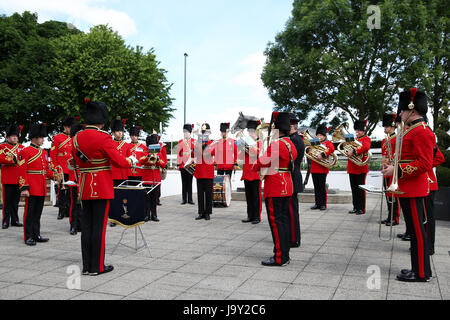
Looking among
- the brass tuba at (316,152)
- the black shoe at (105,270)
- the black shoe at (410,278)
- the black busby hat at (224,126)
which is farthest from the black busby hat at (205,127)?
the black shoe at (410,278)

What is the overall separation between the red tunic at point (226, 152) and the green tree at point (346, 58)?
49.9ft

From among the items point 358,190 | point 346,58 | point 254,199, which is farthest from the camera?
point 346,58

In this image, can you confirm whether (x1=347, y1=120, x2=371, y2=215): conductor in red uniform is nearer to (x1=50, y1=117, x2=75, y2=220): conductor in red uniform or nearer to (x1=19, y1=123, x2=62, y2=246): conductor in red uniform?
(x1=50, y1=117, x2=75, y2=220): conductor in red uniform

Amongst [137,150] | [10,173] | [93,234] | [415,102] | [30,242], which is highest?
[415,102]

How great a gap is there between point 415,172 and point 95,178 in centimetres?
383

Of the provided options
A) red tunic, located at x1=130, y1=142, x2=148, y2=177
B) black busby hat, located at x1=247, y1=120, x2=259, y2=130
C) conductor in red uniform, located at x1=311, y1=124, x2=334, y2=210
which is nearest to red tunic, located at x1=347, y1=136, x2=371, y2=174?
conductor in red uniform, located at x1=311, y1=124, x2=334, y2=210

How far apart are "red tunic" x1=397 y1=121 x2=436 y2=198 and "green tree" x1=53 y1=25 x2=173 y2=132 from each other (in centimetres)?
2696

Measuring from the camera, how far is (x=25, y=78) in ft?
98.9

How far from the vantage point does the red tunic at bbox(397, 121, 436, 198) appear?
192 inches

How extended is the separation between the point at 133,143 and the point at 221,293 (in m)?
5.94

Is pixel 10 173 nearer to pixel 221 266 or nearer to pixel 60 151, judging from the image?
pixel 60 151

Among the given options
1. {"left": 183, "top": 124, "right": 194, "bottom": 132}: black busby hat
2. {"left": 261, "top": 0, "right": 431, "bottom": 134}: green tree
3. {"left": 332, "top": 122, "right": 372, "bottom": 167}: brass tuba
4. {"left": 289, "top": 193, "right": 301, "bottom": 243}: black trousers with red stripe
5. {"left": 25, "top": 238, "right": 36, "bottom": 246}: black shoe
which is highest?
{"left": 261, "top": 0, "right": 431, "bottom": 134}: green tree

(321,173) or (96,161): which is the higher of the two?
(96,161)

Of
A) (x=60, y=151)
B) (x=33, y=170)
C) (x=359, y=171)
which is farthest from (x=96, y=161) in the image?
(x=359, y=171)
